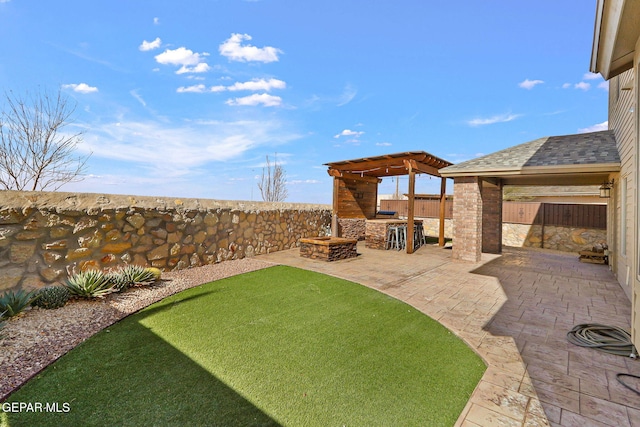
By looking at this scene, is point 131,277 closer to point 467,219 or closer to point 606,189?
point 467,219

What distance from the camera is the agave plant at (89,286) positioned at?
12.8 ft

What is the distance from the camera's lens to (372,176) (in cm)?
1402

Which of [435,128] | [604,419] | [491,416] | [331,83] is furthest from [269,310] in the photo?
[435,128]

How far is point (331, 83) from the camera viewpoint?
Result: 14.6 metres

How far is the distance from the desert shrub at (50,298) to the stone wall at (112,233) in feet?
1.99

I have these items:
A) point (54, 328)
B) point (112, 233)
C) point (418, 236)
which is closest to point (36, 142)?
point (112, 233)

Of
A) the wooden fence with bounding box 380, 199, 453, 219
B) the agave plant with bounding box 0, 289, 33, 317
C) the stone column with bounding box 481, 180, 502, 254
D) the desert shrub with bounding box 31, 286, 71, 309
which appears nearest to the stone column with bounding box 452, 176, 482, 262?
the stone column with bounding box 481, 180, 502, 254

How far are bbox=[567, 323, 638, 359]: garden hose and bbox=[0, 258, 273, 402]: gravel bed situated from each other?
5.86 metres

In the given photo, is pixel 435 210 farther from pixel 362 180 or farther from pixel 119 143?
pixel 119 143

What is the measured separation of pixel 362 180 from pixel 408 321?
10283mm

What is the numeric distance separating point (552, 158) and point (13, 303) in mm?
11203

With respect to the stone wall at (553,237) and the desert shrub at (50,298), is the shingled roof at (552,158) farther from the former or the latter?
the desert shrub at (50,298)

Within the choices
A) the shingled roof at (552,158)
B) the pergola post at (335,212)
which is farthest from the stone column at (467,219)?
→ the pergola post at (335,212)

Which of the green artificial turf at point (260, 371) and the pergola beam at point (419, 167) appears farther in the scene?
the pergola beam at point (419, 167)
